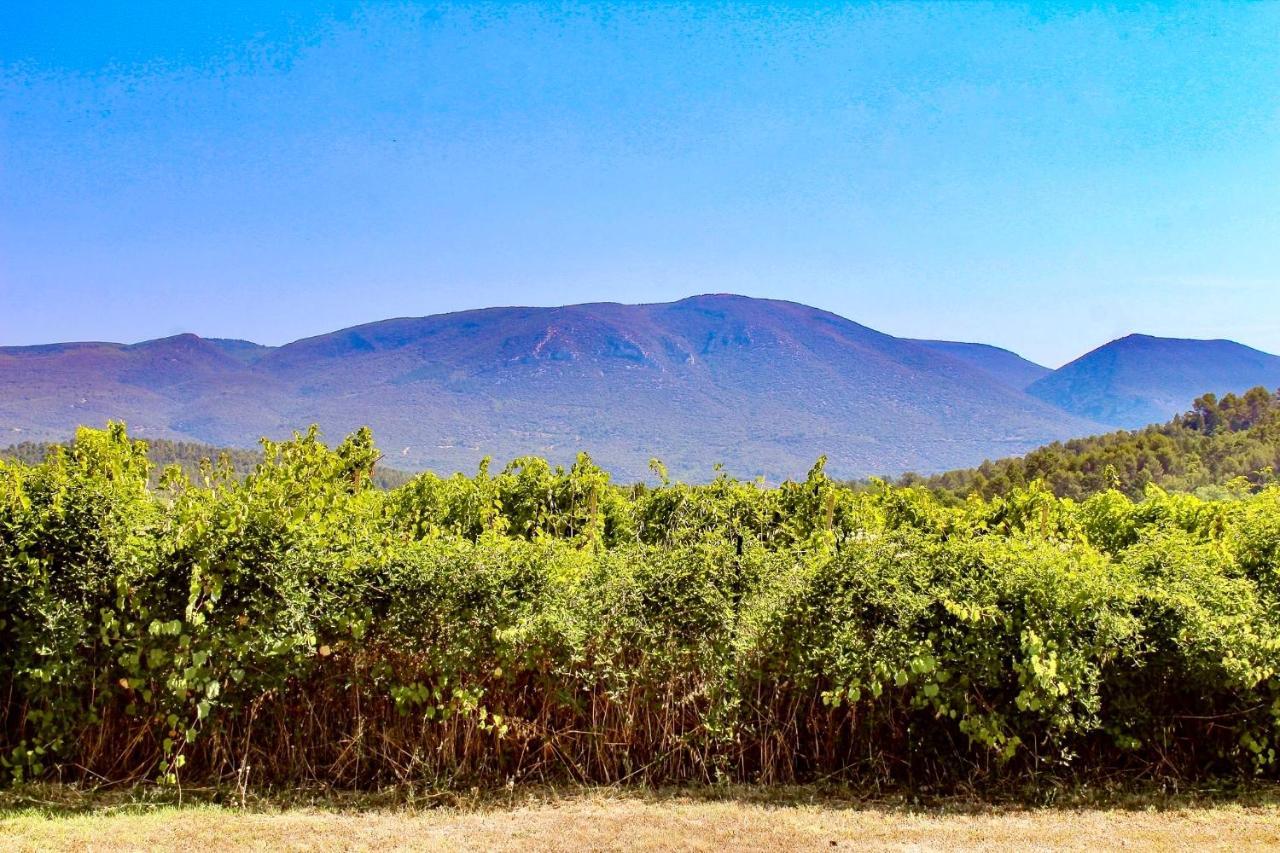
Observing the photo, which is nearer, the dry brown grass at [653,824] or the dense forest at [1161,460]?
the dry brown grass at [653,824]

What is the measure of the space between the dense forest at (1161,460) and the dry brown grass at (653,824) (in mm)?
32870

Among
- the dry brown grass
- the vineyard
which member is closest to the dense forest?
the vineyard

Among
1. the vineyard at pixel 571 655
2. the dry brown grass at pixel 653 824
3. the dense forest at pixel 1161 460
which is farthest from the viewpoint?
the dense forest at pixel 1161 460

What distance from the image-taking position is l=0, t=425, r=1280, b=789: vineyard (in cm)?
547

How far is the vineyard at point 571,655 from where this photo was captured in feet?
17.9

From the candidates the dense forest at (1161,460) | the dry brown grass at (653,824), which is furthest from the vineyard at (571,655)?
the dense forest at (1161,460)

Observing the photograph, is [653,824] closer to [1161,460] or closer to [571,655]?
[571,655]

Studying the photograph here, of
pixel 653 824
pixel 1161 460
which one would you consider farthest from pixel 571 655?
pixel 1161 460

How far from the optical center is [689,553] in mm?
5973

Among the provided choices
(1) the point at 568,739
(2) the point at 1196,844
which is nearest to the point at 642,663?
(1) the point at 568,739

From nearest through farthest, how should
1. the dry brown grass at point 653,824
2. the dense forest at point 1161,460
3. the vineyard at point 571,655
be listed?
1. the dry brown grass at point 653,824
2. the vineyard at point 571,655
3. the dense forest at point 1161,460

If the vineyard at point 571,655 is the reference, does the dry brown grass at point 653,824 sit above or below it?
below

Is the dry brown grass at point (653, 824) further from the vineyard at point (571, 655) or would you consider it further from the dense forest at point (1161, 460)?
the dense forest at point (1161, 460)

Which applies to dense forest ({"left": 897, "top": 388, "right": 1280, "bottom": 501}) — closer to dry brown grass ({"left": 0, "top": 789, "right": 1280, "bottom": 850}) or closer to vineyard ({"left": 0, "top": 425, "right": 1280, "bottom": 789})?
vineyard ({"left": 0, "top": 425, "right": 1280, "bottom": 789})
